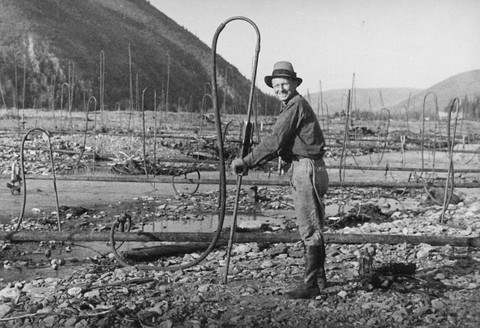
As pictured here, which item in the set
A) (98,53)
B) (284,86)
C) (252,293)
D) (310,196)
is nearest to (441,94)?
(98,53)

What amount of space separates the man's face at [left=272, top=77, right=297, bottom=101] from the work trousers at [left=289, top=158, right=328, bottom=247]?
51 centimetres

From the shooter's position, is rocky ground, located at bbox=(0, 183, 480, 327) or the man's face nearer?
rocky ground, located at bbox=(0, 183, 480, 327)

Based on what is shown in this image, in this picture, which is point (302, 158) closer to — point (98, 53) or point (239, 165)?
point (239, 165)

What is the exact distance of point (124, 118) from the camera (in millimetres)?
27891

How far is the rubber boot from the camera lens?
3811 millimetres

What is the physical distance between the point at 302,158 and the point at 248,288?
44.7 inches

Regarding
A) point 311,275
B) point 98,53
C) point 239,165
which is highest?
point 98,53

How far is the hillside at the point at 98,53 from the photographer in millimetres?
40562

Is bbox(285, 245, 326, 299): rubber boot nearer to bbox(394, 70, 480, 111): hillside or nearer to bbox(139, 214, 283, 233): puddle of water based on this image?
bbox(139, 214, 283, 233): puddle of water

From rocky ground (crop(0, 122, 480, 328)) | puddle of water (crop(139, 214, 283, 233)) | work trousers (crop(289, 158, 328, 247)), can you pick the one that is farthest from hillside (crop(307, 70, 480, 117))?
work trousers (crop(289, 158, 328, 247))

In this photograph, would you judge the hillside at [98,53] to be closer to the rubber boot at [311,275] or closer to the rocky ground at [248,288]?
the rocky ground at [248,288]


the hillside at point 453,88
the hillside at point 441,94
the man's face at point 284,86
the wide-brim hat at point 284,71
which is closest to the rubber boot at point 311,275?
the man's face at point 284,86

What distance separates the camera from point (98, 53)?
49750 millimetres

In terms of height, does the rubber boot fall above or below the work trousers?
below
